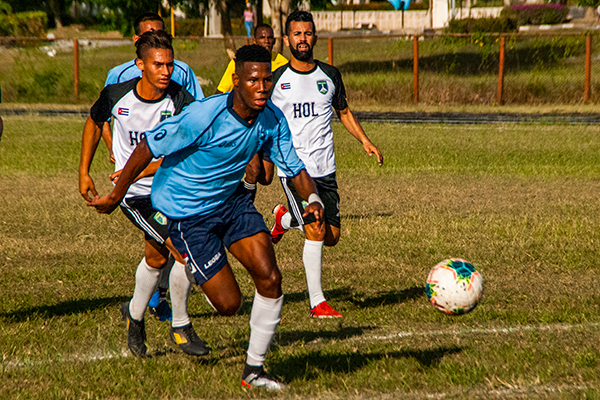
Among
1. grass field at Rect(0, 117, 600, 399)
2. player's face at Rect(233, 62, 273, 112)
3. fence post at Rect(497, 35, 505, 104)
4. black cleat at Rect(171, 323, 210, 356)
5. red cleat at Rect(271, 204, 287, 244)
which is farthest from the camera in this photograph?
fence post at Rect(497, 35, 505, 104)

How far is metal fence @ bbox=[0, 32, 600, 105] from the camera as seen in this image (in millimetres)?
27780

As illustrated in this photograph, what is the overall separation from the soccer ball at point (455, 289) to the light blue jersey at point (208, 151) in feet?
4.25

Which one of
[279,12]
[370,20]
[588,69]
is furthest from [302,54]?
[370,20]

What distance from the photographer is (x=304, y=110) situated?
280 inches

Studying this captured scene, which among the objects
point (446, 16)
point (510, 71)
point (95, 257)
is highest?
point (446, 16)

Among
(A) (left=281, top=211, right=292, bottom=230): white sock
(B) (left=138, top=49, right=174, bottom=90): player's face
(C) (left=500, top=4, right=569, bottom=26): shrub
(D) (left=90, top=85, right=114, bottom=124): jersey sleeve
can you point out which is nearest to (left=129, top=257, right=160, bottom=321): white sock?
(D) (left=90, top=85, right=114, bottom=124): jersey sleeve

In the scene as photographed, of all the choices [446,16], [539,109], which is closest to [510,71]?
[539,109]

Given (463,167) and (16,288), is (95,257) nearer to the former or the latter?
(16,288)

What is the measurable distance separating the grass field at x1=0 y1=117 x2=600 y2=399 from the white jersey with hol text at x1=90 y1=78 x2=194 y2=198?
141 cm

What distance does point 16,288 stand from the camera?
7383 millimetres

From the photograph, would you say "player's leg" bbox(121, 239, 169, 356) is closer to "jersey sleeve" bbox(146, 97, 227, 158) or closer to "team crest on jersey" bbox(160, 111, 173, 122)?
"team crest on jersey" bbox(160, 111, 173, 122)

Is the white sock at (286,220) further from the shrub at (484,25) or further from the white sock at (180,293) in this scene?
the shrub at (484,25)

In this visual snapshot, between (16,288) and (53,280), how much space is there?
1.28 ft

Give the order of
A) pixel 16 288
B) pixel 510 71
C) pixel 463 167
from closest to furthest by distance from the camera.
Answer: pixel 16 288 → pixel 463 167 → pixel 510 71
